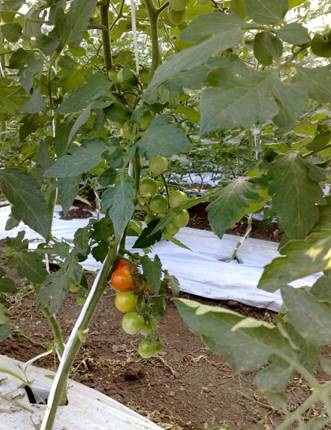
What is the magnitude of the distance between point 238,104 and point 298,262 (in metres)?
0.13

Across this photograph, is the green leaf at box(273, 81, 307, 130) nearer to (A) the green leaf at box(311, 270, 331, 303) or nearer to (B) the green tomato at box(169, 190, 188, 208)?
(A) the green leaf at box(311, 270, 331, 303)

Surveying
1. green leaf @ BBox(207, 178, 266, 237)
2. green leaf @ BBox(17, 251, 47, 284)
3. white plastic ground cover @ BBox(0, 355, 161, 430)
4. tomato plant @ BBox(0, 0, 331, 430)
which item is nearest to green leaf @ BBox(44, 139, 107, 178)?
tomato plant @ BBox(0, 0, 331, 430)

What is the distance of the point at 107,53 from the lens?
815 mm

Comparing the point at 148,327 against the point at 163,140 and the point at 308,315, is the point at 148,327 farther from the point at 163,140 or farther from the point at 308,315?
the point at 308,315

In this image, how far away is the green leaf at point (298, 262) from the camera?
1.15 ft

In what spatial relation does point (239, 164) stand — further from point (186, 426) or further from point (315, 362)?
point (315, 362)

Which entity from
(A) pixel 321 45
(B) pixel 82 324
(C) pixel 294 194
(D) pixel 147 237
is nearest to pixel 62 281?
(B) pixel 82 324

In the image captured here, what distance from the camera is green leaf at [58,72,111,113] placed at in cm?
64

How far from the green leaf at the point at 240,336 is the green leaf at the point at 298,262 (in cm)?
4

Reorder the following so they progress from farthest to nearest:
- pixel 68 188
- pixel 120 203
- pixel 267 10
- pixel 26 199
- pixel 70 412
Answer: pixel 70 412, pixel 26 199, pixel 68 188, pixel 120 203, pixel 267 10

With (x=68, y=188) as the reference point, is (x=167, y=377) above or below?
below

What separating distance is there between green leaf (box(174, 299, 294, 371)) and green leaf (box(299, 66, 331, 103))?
0.23 meters

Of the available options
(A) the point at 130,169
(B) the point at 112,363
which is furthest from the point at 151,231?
(B) the point at 112,363

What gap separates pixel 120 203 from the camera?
549mm
